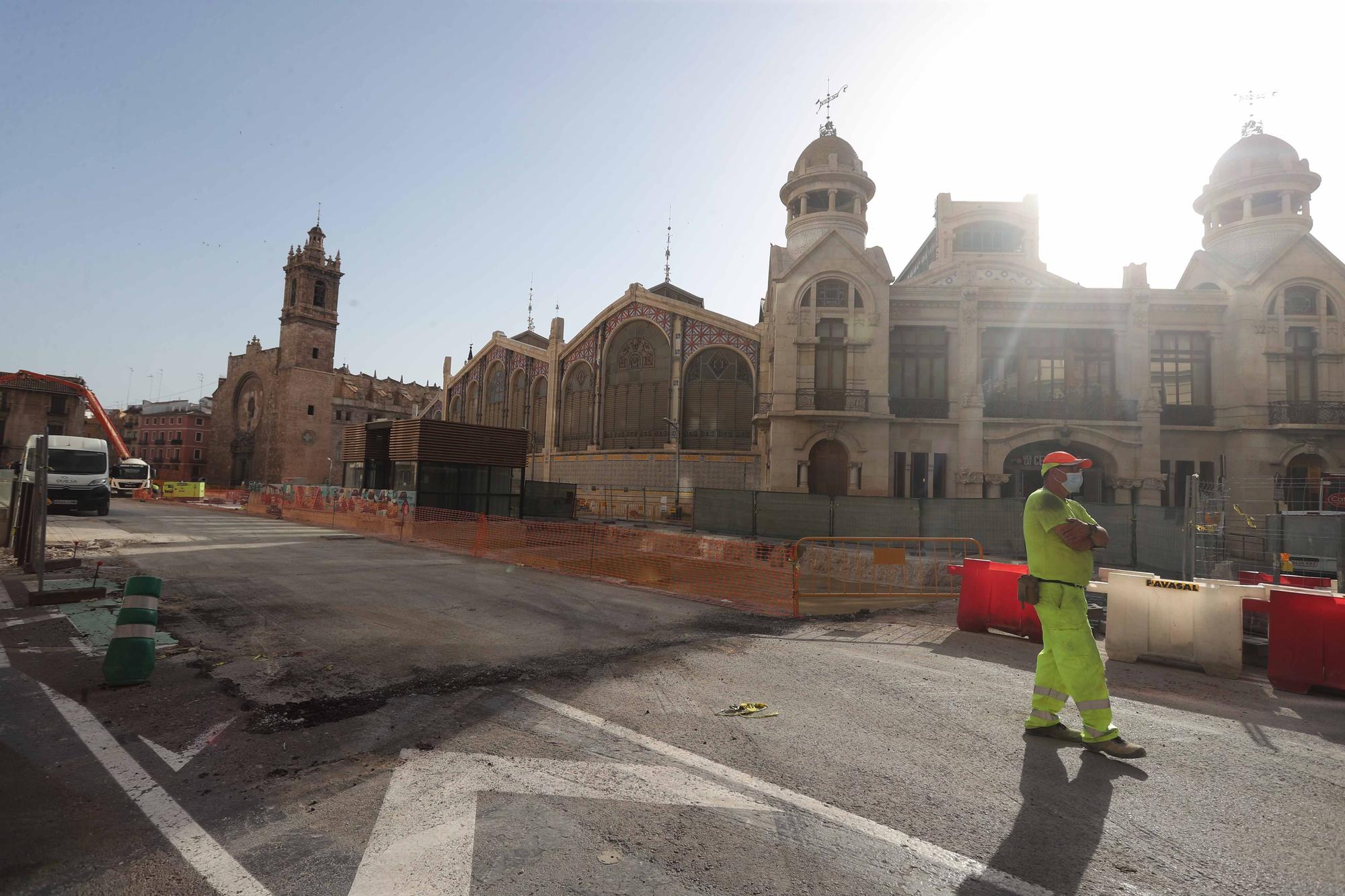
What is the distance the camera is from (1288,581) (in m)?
8.42

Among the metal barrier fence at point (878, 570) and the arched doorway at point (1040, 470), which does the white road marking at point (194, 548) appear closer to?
the metal barrier fence at point (878, 570)

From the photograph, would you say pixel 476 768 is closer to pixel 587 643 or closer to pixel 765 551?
pixel 587 643

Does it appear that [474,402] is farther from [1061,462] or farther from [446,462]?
[1061,462]

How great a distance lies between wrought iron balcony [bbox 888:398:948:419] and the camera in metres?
23.1

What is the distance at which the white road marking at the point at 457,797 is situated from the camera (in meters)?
2.80

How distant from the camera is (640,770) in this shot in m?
3.92

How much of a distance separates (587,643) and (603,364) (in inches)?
1109

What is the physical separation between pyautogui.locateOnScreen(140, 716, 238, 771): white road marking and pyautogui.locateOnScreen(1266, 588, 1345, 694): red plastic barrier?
9296 millimetres

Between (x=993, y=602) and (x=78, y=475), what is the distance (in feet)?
98.8

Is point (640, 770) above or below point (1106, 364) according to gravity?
below

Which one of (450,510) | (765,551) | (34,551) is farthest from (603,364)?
(34,551)

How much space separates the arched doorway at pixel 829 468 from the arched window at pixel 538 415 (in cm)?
2044

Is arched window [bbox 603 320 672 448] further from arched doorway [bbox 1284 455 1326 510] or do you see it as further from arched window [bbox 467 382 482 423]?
arched doorway [bbox 1284 455 1326 510]

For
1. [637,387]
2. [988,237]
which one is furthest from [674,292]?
[988,237]
